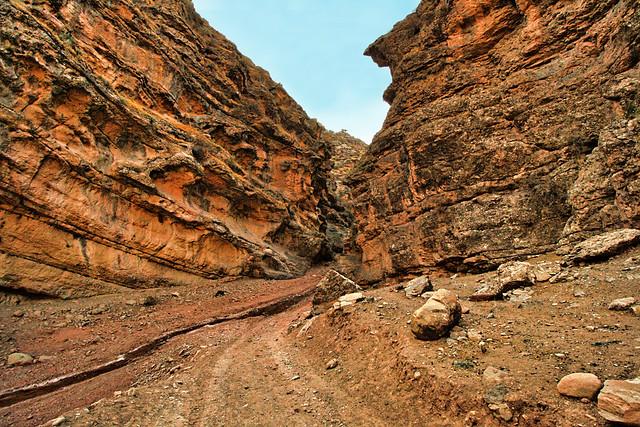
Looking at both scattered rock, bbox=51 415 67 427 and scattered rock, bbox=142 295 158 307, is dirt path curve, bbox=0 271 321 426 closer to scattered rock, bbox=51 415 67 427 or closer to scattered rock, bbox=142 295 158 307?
scattered rock, bbox=142 295 158 307

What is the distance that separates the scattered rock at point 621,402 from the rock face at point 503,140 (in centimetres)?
852

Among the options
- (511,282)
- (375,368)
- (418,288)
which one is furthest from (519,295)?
(375,368)

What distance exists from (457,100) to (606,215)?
10581mm

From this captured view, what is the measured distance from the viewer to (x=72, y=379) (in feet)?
36.2

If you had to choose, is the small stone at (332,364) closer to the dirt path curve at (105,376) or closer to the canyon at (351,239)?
the canyon at (351,239)

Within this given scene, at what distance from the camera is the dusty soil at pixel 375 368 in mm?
5105

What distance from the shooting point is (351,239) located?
2545 cm

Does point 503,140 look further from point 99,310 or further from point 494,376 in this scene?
point 99,310

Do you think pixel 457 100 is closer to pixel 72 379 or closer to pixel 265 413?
pixel 265 413

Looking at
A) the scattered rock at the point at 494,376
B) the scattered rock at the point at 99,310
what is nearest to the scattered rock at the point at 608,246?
the scattered rock at the point at 494,376

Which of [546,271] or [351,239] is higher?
[351,239]

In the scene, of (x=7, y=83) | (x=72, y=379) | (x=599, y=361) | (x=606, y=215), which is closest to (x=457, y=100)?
(x=606, y=215)

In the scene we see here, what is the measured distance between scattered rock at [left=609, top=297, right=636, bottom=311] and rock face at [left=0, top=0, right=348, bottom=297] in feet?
68.6

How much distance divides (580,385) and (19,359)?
54.3 feet
